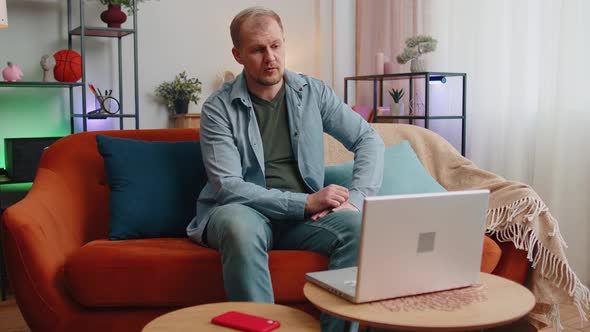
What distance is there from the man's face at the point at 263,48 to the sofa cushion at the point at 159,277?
576 mm

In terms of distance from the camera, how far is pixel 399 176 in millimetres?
2309

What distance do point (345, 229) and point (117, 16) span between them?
2575 mm

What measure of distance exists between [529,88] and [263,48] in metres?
1.73

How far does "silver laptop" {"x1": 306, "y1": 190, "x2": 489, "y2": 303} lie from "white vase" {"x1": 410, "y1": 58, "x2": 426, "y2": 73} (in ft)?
8.04

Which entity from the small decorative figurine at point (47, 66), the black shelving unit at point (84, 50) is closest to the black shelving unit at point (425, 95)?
the black shelving unit at point (84, 50)

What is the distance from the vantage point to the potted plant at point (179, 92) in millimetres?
4262

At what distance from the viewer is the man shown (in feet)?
6.25

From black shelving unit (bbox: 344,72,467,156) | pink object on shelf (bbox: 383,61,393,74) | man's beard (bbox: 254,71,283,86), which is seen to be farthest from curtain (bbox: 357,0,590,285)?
man's beard (bbox: 254,71,283,86)

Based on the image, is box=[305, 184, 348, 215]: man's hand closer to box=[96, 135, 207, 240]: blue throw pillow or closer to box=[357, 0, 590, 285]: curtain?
box=[96, 135, 207, 240]: blue throw pillow

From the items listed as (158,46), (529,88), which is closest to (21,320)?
(158,46)

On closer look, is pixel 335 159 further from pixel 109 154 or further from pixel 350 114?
pixel 109 154

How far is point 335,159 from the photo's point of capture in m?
2.56

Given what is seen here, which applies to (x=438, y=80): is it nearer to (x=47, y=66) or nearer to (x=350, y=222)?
(x=350, y=222)

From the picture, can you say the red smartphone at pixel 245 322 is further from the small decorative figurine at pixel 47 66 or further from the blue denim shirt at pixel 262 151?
the small decorative figurine at pixel 47 66
